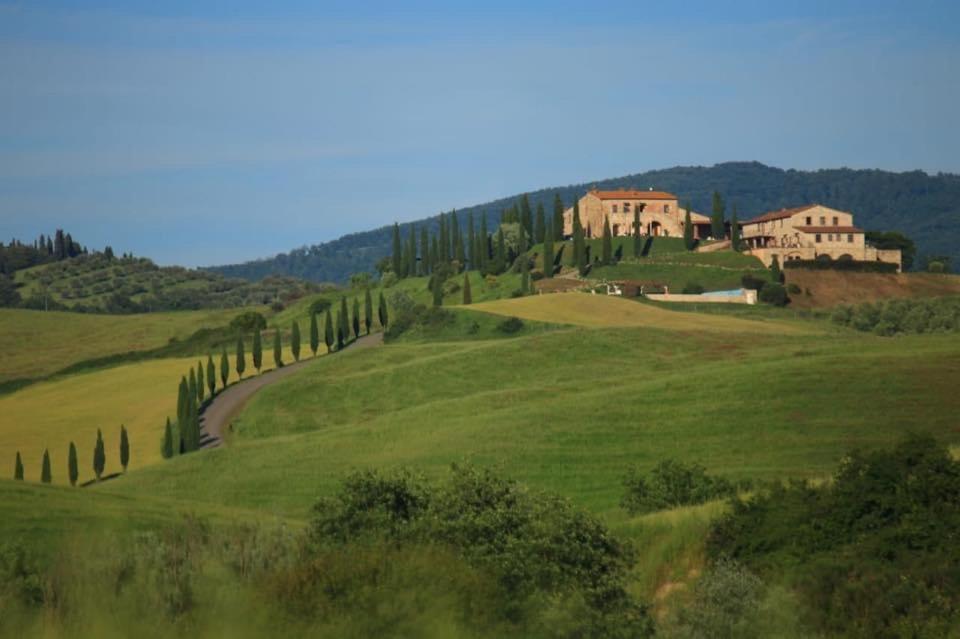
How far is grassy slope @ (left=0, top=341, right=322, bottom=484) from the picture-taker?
7938 cm

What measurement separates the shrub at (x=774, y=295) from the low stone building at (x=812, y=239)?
11.8m

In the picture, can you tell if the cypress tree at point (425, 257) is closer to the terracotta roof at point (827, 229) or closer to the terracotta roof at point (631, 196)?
the terracotta roof at point (631, 196)

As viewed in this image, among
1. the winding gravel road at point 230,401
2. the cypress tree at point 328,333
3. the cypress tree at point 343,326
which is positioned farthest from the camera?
the cypress tree at point 343,326

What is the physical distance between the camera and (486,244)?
15000cm

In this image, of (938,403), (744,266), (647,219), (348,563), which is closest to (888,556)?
(348,563)

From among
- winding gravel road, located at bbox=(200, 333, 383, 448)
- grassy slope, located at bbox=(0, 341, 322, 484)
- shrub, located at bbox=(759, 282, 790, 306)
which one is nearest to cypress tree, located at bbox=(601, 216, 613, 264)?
shrub, located at bbox=(759, 282, 790, 306)

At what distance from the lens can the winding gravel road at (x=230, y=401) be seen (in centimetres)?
7938

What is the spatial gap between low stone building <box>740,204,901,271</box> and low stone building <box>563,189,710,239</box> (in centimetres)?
1113

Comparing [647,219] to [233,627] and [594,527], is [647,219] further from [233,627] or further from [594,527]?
[233,627]

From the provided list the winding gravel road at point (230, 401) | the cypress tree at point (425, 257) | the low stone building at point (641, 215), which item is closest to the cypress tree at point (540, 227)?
the low stone building at point (641, 215)

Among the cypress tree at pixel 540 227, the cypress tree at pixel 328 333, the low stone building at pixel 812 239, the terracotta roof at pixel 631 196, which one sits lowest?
the cypress tree at pixel 328 333

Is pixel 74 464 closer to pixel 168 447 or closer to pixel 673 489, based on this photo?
pixel 168 447

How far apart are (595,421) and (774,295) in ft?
211

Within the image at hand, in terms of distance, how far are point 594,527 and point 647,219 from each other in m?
131
